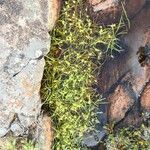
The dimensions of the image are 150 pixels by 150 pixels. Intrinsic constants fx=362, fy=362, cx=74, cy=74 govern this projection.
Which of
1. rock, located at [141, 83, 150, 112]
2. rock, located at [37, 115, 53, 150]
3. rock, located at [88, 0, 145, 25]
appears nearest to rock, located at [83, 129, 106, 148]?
rock, located at [37, 115, 53, 150]

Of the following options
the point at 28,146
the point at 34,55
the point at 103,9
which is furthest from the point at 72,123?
the point at 103,9

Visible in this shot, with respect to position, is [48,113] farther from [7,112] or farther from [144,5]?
[144,5]

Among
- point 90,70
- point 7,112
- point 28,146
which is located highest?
point 90,70

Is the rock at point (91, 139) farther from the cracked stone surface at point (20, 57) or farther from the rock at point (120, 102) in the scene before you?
the cracked stone surface at point (20, 57)

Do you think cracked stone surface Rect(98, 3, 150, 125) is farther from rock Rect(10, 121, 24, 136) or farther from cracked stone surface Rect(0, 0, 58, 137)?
rock Rect(10, 121, 24, 136)

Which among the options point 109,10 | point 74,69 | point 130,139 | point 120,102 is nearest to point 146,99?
Result: point 120,102

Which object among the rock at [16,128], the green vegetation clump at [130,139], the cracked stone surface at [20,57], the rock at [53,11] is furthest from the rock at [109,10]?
the rock at [16,128]

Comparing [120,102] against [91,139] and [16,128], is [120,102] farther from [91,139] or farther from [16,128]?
[16,128]
